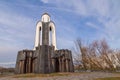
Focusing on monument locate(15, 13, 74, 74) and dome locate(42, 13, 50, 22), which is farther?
dome locate(42, 13, 50, 22)

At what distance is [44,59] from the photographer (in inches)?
898

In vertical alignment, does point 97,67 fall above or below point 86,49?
below

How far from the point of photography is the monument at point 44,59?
22844mm

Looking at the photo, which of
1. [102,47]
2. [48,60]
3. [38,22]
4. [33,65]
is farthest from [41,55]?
[102,47]

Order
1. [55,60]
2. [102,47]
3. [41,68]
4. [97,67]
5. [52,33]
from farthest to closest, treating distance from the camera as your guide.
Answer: [102,47] < [97,67] < [52,33] < [55,60] < [41,68]

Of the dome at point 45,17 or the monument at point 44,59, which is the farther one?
the dome at point 45,17

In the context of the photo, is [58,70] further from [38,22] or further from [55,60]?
[38,22]

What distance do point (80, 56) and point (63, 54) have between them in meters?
21.8

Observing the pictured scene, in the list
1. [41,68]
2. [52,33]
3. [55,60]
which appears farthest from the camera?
[52,33]

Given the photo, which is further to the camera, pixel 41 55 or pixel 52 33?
pixel 52 33

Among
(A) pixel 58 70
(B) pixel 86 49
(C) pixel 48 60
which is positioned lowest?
(A) pixel 58 70

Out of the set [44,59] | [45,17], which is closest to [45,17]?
[45,17]

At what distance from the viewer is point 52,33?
27672 millimetres

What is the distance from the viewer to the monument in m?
22.8
